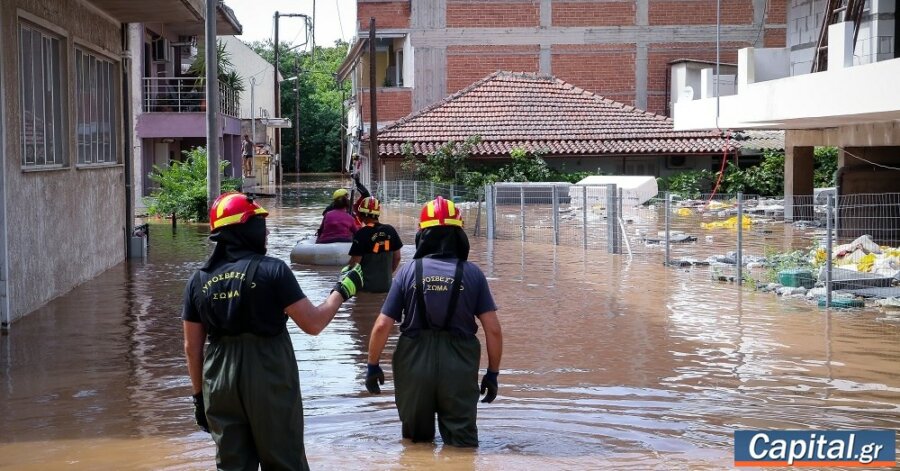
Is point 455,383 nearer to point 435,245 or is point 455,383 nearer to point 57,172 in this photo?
point 435,245

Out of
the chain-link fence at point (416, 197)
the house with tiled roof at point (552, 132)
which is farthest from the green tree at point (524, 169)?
the chain-link fence at point (416, 197)

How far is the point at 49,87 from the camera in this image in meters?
16.1

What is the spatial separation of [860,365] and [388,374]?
4.51 m

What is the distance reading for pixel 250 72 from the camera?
75.6 metres

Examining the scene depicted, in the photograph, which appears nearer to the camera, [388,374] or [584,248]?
[388,374]

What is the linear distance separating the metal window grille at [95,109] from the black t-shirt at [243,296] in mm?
12637

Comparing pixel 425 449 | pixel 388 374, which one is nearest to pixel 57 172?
pixel 388 374

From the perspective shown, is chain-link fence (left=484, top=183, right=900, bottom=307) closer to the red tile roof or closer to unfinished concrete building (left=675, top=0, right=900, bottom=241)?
unfinished concrete building (left=675, top=0, right=900, bottom=241)

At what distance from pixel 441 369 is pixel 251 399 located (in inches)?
65.3

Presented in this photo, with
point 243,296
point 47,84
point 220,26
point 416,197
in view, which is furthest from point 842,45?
point 416,197

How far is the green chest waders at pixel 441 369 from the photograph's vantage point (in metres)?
7.30

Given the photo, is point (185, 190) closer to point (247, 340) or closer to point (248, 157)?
point (247, 340)

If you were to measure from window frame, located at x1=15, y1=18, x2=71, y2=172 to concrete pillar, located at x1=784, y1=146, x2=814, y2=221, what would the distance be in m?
20.1

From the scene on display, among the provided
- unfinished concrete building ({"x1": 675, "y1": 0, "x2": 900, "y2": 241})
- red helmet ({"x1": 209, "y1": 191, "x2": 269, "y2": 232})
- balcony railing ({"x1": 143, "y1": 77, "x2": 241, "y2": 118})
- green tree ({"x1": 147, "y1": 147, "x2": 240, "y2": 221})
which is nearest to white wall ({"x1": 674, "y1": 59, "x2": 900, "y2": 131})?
unfinished concrete building ({"x1": 675, "y1": 0, "x2": 900, "y2": 241})
